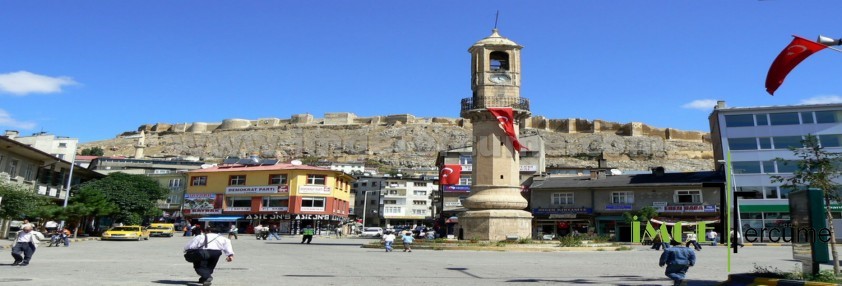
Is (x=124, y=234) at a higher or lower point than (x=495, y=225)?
lower

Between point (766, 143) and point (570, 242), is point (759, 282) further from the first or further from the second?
point (766, 143)

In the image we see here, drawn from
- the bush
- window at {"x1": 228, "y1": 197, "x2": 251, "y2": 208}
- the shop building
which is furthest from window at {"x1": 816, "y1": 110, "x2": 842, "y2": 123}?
window at {"x1": 228, "y1": 197, "x2": 251, "y2": 208}

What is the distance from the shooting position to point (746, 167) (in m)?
48.3

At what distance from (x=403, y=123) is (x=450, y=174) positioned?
360ft

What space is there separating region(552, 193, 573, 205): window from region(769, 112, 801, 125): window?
17008mm

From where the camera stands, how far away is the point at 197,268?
10508 mm

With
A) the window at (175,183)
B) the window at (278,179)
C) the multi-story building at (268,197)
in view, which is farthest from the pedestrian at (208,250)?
the window at (175,183)

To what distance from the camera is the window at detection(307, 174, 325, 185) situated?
62875 mm

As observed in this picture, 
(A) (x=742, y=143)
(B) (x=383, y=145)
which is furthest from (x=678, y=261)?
(B) (x=383, y=145)

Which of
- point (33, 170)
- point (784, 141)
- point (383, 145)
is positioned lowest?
point (33, 170)

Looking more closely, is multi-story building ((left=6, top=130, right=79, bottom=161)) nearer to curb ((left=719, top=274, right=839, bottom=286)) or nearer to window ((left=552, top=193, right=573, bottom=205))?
window ((left=552, top=193, right=573, bottom=205))

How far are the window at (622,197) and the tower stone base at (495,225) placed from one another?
2197 centimetres

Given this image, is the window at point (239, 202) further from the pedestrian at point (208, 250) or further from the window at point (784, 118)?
the pedestrian at point (208, 250)

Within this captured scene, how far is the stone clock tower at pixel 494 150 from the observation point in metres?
30.4
